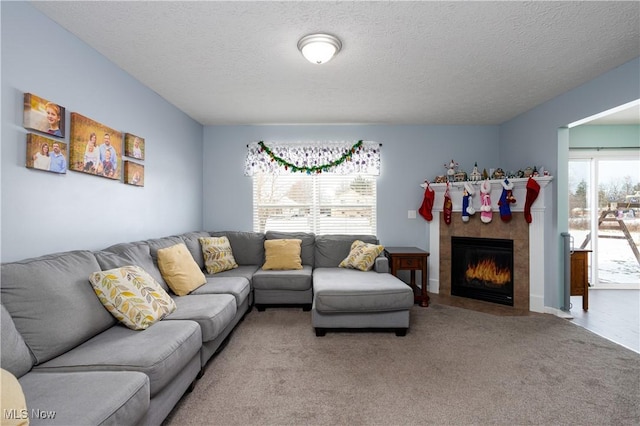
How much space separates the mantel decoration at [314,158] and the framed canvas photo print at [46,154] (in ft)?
8.57

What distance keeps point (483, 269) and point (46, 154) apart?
471 centimetres

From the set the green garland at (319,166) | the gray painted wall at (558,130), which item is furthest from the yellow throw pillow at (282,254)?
the gray painted wall at (558,130)

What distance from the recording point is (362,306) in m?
2.91

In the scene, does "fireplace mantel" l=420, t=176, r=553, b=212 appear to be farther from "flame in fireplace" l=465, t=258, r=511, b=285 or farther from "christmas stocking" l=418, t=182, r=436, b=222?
"flame in fireplace" l=465, t=258, r=511, b=285

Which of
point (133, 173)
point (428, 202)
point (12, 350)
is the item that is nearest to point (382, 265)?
point (428, 202)

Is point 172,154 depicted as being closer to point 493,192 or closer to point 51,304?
point 51,304

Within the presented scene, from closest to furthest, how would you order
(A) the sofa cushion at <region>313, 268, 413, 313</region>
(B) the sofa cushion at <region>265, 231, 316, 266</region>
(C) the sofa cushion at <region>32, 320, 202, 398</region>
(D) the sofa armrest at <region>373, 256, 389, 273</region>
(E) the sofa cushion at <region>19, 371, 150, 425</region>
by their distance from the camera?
(E) the sofa cushion at <region>19, 371, 150, 425</region>, (C) the sofa cushion at <region>32, 320, 202, 398</region>, (A) the sofa cushion at <region>313, 268, 413, 313</region>, (D) the sofa armrest at <region>373, 256, 389, 273</region>, (B) the sofa cushion at <region>265, 231, 316, 266</region>

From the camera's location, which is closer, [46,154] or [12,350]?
[12,350]

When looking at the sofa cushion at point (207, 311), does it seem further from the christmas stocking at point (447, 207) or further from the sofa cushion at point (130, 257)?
the christmas stocking at point (447, 207)

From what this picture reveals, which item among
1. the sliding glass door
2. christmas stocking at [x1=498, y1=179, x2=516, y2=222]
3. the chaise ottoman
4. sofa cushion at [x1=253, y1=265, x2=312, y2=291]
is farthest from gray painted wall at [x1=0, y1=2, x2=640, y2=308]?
the chaise ottoman

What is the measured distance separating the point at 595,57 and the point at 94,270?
13.9 feet

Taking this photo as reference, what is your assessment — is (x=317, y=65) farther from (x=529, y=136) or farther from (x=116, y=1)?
(x=529, y=136)

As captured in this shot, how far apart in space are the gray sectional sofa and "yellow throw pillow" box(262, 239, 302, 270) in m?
0.87

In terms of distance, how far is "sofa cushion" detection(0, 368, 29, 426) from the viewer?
37.6 inches
